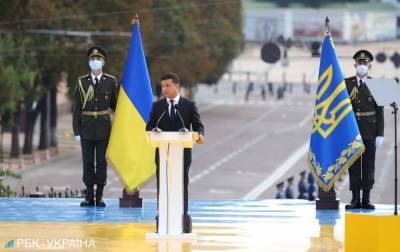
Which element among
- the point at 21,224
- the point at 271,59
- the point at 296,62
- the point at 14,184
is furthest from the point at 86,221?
the point at 296,62

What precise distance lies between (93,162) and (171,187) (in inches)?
143

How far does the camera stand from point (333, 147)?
20406mm

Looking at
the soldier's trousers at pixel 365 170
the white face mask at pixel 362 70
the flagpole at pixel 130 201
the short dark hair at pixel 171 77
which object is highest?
the white face mask at pixel 362 70

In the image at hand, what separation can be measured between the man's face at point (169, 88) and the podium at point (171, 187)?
2.11ft

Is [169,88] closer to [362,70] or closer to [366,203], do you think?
[362,70]

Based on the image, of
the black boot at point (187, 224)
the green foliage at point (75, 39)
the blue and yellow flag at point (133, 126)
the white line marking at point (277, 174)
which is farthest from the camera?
the green foliage at point (75, 39)

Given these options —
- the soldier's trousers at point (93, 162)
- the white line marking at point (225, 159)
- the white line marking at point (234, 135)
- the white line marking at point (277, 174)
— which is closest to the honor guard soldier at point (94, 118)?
the soldier's trousers at point (93, 162)

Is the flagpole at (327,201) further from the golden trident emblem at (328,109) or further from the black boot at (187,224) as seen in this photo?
the black boot at (187,224)

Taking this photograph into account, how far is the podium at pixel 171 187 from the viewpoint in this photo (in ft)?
56.6

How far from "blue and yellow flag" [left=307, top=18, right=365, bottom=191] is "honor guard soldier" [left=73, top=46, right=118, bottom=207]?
262cm

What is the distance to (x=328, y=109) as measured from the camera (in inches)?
803

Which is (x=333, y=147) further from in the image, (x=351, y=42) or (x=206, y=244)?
(x=351, y=42)

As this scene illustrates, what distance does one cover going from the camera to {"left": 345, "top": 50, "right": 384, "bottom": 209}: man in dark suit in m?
20.4

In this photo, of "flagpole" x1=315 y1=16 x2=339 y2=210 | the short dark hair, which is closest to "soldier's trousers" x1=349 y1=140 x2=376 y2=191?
"flagpole" x1=315 y1=16 x2=339 y2=210
